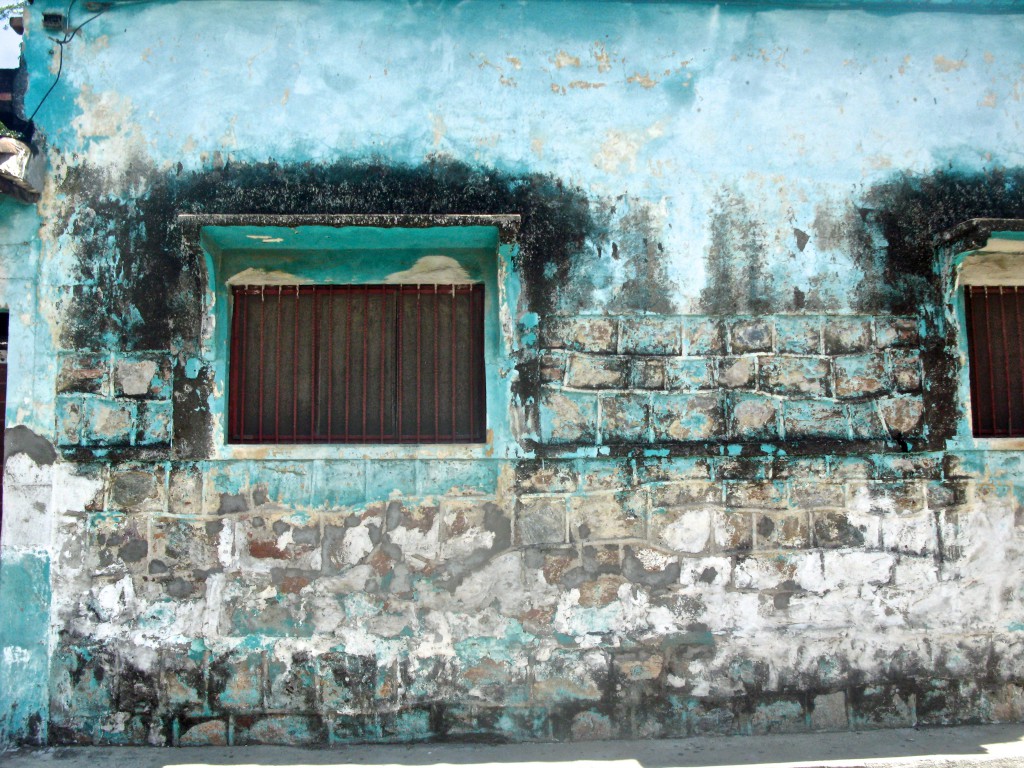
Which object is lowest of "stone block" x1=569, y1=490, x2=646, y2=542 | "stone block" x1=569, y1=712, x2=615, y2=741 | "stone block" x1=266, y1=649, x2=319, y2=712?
"stone block" x1=569, y1=712, x2=615, y2=741

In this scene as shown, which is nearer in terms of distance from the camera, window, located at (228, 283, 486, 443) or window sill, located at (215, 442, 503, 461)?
window sill, located at (215, 442, 503, 461)

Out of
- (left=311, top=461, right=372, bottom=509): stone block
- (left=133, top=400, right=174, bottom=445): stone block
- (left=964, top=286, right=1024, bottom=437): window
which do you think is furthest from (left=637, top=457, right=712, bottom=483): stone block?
(left=133, top=400, right=174, bottom=445): stone block

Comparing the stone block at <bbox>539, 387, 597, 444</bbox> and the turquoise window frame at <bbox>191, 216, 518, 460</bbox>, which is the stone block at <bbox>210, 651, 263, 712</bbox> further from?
the stone block at <bbox>539, 387, 597, 444</bbox>

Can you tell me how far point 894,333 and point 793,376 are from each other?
59cm

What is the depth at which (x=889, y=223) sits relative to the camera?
14.0ft

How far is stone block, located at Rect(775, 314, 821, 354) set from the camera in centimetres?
417

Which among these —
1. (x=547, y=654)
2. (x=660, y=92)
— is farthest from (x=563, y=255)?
(x=547, y=654)

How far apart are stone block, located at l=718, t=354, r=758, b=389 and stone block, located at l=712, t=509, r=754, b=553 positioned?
65cm

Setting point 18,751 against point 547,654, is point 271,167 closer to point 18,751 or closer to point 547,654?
point 547,654

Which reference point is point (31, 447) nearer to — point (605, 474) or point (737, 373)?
point (605, 474)

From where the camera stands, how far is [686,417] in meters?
4.10

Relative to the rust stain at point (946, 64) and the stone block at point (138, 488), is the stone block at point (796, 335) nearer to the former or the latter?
the rust stain at point (946, 64)

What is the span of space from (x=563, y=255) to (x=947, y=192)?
2106mm

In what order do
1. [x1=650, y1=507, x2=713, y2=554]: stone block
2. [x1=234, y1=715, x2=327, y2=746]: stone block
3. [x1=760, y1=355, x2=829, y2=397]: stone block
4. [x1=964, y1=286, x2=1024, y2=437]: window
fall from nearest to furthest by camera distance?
[x1=234, y1=715, x2=327, y2=746]: stone block → [x1=650, y1=507, x2=713, y2=554]: stone block → [x1=760, y1=355, x2=829, y2=397]: stone block → [x1=964, y1=286, x2=1024, y2=437]: window
